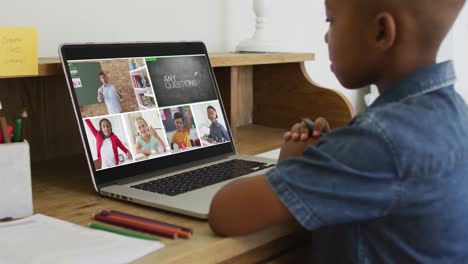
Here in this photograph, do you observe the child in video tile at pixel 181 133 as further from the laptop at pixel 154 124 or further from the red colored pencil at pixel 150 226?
the red colored pencil at pixel 150 226

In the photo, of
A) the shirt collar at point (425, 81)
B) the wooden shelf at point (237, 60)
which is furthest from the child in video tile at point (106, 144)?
the shirt collar at point (425, 81)

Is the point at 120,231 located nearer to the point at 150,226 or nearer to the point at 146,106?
the point at 150,226

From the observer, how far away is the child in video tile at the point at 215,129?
43.7 inches

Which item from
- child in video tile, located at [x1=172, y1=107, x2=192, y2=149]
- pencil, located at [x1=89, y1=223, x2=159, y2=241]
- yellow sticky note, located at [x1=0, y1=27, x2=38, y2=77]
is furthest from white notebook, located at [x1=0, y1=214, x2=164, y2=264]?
child in video tile, located at [x1=172, y1=107, x2=192, y2=149]

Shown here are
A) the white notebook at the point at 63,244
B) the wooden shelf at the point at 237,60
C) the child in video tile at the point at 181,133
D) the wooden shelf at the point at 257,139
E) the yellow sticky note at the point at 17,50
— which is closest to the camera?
the white notebook at the point at 63,244

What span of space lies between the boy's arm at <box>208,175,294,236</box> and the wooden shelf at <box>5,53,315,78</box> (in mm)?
394

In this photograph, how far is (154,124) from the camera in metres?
1.01

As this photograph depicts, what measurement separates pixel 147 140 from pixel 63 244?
37 centimetres

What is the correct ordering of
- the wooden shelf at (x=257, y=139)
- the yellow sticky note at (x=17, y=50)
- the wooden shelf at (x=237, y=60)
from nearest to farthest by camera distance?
1. the yellow sticky note at (x=17, y=50)
2. the wooden shelf at (x=237, y=60)
3. the wooden shelf at (x=257, y=139)

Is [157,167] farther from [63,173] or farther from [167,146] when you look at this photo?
[63,173]

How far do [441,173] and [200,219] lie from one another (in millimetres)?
305

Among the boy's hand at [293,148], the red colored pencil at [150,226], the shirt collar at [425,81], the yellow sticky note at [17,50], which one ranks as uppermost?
the yellow sticky note at [17,50]

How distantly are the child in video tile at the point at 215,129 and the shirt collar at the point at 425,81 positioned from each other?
464mm

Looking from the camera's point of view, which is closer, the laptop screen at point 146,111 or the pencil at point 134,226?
the pencil at point 134,226
